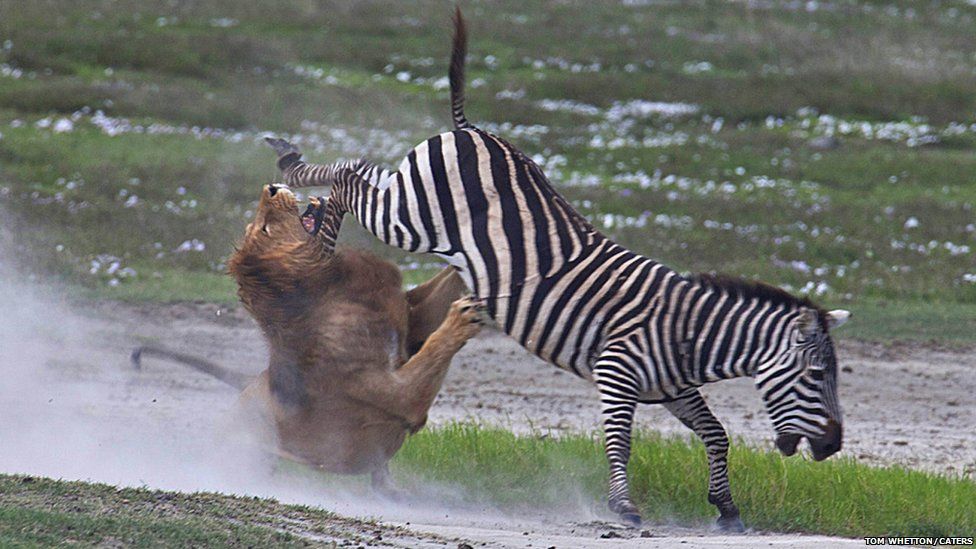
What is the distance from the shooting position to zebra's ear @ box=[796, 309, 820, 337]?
637cm

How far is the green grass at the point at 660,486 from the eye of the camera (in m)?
6.91

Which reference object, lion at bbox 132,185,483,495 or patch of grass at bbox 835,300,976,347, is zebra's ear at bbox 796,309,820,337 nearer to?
lion at bbox 132,185,483,495

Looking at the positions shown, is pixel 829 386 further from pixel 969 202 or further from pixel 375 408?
pixel 969 202

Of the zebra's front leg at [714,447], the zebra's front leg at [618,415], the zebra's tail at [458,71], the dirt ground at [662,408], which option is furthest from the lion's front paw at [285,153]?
the dirt ground at [662,408]

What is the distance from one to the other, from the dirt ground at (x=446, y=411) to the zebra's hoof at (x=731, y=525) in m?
0.10

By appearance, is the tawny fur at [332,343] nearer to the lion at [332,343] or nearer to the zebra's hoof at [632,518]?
the lion at [332,343]

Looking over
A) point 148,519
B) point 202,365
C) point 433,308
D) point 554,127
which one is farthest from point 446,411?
point 554,127

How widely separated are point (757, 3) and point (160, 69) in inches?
845

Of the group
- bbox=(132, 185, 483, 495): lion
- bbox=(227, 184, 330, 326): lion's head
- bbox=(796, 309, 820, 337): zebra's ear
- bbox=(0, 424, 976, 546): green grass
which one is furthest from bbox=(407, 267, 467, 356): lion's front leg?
bbox=(796, 309, 820, 337): zebra's ear

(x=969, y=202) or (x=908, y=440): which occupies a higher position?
(x=969, y=202)

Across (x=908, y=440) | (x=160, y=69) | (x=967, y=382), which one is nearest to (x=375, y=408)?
(x=908, y=440)

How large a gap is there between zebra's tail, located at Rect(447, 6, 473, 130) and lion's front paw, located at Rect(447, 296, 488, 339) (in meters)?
0.99

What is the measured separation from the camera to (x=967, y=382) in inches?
434

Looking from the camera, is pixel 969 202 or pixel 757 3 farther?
pixel 757 3
